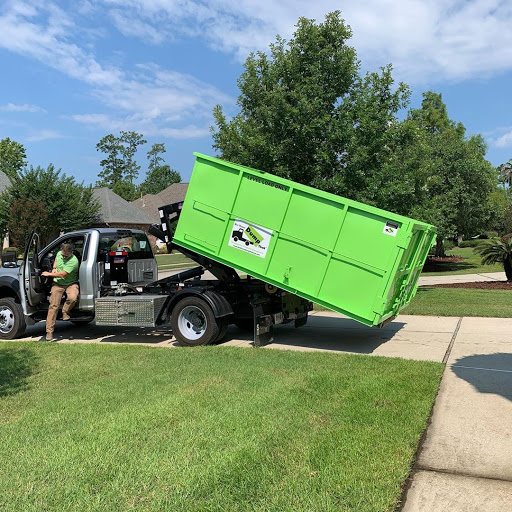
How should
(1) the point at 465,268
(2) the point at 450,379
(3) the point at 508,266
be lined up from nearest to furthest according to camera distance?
1. (2) the point at 450,379
2. (3) the point at 508,266
3. (1) the point at 465,268

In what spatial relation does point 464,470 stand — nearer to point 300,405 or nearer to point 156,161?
point 300,405

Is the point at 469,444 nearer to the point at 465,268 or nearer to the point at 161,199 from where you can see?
the point at 465,268

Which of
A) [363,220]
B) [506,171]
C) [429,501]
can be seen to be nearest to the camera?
[429,501]

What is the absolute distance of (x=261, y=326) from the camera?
8.64 meters

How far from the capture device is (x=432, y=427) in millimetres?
4883

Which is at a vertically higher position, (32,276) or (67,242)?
(67,242)

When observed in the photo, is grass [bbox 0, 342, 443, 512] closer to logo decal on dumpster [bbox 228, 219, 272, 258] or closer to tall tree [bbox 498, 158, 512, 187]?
logo decal on dumpster [bbox 228, 219, 272, 258]

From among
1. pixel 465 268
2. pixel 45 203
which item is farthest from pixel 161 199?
pixel 465 268

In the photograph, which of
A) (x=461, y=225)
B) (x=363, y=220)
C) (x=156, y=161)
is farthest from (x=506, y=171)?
(x=363, y=220)

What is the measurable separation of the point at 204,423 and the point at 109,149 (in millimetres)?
97689

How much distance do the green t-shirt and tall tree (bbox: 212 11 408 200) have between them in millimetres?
5745

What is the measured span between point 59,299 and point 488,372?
7123mm

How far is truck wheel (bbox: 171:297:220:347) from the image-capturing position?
862 cm

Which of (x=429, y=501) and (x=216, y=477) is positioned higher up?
(x=429, y=501)
